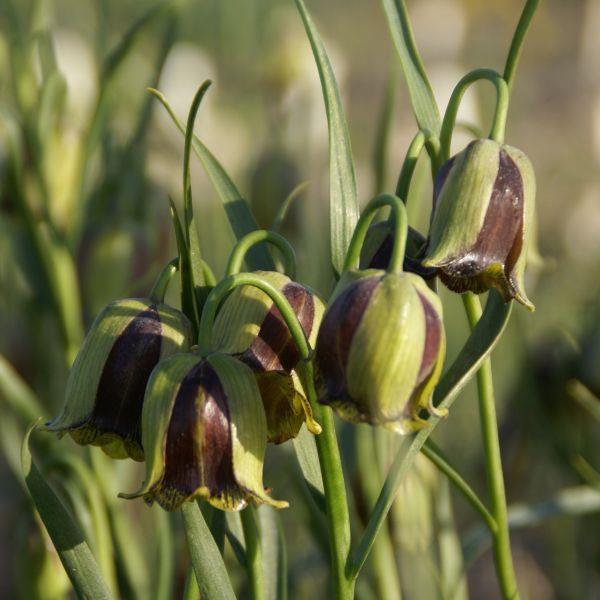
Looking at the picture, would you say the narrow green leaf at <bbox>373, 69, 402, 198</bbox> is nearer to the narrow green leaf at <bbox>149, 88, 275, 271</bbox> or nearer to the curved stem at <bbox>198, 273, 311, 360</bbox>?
the narrow green leaf at <bbox>149, 88, 275, 271</bbox>

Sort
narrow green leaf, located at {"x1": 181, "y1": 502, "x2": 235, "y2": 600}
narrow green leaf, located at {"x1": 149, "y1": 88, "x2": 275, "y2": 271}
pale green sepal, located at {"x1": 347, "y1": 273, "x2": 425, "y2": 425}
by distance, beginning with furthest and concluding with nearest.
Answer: narrow green leaf, located at {"x1": 149, "y1": 88, "x2": 275, "y2": 271}
narrow green leaf, located at {"x1": 181, "y1": 502, "x2": 235, "y2": 600}
pale green sepal, located at {"x1": 347, "y1": 273, "x2": 425, "y2": 425}

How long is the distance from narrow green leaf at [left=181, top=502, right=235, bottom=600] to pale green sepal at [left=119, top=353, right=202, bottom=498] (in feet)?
0.31

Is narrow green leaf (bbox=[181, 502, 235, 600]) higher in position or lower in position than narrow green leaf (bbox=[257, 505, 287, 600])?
higher

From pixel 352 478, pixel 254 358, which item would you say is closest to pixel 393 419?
pixel 254 358

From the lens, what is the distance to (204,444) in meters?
0.73

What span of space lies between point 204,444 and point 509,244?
263 millimetres

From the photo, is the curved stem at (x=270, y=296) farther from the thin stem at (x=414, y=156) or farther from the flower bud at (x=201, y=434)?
the thin stem at (x=414, y=156)

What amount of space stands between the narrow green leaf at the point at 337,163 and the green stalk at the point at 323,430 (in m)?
0.15

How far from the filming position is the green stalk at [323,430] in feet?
2.41

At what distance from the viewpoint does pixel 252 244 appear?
831mm

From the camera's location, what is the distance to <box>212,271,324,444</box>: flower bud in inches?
30.2

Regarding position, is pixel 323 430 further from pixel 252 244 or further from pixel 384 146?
pixel 384 146

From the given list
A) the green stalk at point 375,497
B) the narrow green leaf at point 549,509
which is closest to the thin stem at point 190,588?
A: the green stalk at point 375,497

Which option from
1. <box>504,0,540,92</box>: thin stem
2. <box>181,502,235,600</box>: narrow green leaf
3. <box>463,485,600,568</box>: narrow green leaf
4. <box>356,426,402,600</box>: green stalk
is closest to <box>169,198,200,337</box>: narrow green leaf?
<box>181,502,235,600</box>: narrow green leaf
